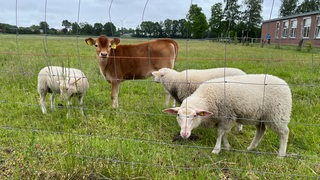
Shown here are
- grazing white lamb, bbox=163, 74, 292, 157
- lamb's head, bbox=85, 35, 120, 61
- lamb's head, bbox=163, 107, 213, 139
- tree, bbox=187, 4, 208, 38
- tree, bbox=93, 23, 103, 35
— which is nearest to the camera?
lamb's head, bbox=163, 107, 213, 139

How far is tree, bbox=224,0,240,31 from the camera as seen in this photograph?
3515 mm

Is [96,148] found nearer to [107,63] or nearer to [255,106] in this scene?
[255,106]

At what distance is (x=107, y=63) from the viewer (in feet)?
21.6

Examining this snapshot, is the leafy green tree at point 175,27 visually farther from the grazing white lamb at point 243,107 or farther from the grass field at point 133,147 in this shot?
the grazing white lamb at point 243,107

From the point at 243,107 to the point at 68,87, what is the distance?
10.4ft

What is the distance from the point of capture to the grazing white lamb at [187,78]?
16.6ft

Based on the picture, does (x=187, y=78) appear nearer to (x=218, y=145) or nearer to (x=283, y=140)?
(x=218, y=145)

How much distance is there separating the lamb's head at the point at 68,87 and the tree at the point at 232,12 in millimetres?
2968

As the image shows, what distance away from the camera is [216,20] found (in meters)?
3.97

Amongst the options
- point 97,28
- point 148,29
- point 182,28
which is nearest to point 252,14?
point 182,28

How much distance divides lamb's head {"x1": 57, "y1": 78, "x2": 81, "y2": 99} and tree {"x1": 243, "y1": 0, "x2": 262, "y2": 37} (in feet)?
10.4

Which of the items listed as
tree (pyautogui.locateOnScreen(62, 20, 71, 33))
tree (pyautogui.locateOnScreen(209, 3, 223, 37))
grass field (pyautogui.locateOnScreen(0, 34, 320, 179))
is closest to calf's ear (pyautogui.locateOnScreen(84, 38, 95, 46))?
grass field (pyautogui.locateOnScreen(0, 34, 320, 179))

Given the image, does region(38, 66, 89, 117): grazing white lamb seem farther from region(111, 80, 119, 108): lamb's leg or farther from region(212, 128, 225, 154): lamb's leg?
region(212, 128, 225, 154): lamb's leg

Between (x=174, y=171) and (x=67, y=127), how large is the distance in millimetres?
2247
